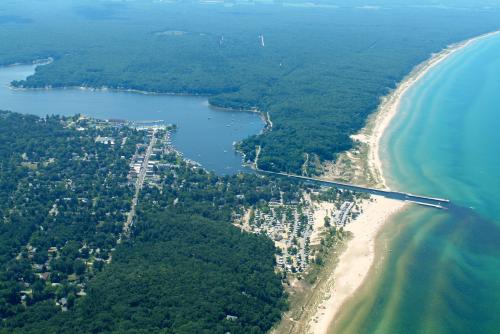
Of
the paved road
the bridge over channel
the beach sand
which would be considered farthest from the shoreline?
the paved road

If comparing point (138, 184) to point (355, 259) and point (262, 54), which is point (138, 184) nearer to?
point (355, 259)

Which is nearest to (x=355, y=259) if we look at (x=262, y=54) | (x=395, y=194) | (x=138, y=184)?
(x=395, y=194)

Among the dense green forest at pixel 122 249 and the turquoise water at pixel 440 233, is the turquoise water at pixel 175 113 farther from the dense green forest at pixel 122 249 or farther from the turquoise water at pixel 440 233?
the turquoise water at pixel 440 233

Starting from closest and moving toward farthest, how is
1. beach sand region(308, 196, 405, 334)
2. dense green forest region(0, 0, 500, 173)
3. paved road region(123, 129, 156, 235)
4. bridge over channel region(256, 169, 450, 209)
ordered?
beach sand region(308, 196, 405, 334) < paved road region(123, 129, 156, 235) < bridge over channel region(256, 169, 450, 209) < dense green forest region(0, 0, 500, 173)

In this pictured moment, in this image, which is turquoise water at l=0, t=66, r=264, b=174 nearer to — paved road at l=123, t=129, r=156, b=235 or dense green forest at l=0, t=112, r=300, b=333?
paved road at l=123, t=129, r=156, b=235

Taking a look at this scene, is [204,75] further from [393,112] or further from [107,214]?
[107,214]

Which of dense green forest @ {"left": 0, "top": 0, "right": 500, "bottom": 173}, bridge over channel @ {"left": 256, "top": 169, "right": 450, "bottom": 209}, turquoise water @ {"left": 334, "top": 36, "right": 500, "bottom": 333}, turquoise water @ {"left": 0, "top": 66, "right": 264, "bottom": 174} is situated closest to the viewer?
turquoise water @ {"left": 334, "top": 36, "right": 500, "bottom": 333}

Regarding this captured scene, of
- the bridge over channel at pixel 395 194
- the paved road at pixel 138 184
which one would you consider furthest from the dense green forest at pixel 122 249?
the bridge over channel at pixel 395 194
